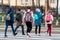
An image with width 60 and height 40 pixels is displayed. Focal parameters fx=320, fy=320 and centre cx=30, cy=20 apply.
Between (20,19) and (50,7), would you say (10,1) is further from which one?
(20,19)

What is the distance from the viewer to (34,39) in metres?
16.8

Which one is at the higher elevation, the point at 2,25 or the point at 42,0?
the point at 42,0

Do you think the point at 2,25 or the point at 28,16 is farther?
the point at 2,25

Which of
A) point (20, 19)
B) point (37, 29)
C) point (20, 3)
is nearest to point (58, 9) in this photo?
point (20, 3)

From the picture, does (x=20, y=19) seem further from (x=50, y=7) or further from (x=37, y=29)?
(x=50, y=7)

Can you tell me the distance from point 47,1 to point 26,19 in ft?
38.0

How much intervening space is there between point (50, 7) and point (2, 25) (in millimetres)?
4828

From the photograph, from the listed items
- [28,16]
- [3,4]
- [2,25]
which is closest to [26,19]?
[28,16]

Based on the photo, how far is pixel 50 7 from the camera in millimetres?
28266

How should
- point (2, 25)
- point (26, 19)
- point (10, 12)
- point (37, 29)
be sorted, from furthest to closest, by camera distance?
point (2, 25) → point (37, 29) → point (10, 12) → point (26, 19)

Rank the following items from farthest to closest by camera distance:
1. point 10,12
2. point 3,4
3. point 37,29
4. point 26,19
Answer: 1. point 3,4
2. point 37,29
3. point 10,12
4. point 26,19

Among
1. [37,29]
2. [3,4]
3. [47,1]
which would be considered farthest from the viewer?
[3,4]

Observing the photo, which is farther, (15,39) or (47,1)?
(47,1)

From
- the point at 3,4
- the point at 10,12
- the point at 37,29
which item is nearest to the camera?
the point at 10,12
